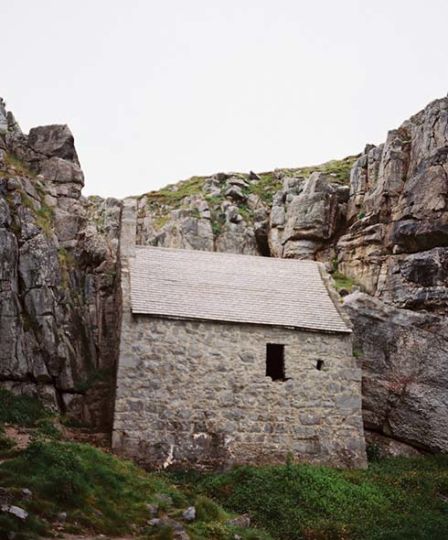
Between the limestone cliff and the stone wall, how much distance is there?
2655 millimetres

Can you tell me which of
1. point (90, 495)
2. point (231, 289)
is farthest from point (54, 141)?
point (90, 495)

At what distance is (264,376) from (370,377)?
581cm

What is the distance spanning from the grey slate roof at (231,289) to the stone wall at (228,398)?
22.3 inches

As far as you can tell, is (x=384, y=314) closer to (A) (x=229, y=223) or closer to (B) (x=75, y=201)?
(B) (x=75, y=201)

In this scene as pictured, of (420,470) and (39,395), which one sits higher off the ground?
(39,395)

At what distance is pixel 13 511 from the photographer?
45.1 ft

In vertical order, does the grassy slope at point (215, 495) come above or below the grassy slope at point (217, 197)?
below

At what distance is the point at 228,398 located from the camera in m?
24.6

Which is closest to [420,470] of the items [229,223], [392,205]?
[392,205]

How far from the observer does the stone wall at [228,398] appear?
23578 millimetres

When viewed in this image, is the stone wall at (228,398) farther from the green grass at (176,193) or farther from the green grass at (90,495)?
the green grass at (176,193)

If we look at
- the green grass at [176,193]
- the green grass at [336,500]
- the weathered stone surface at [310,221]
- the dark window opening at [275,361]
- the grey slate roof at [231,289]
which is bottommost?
the green grass at [336,500]

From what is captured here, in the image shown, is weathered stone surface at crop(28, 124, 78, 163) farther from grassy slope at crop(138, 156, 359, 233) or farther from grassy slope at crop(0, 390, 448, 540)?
grassy slope at crop(138, 156, 359, 233)

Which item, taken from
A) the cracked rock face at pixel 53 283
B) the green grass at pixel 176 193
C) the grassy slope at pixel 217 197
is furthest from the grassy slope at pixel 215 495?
the green grass at pixel 176 193
